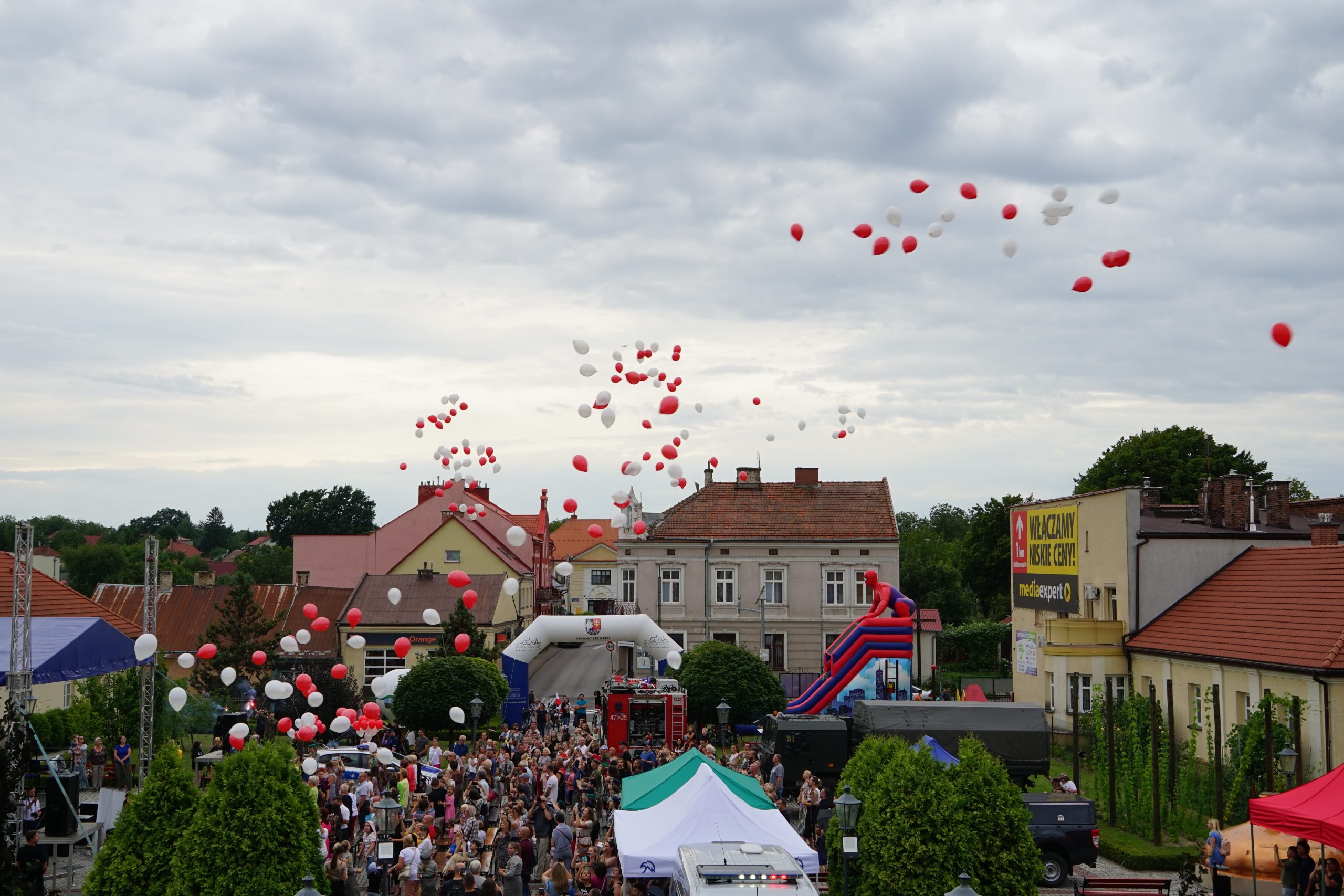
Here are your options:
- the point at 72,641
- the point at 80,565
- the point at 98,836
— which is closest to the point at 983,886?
the point at 98,836

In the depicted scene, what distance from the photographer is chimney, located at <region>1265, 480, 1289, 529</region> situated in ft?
114

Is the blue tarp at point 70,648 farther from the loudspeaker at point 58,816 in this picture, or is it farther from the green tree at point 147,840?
the green tree at point 147,840

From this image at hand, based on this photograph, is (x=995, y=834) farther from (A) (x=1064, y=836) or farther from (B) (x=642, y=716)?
(B) (x=642, y=716)

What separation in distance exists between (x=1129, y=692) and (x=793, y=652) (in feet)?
77.9

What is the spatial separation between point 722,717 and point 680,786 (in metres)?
13.9

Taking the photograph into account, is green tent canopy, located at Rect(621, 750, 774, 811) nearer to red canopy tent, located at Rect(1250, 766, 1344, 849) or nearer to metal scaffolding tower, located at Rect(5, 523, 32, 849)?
red canopy tent, located at Rect(1250, 766, 1344, 849)

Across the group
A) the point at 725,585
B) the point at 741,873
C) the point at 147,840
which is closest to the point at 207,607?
the point at 725,585

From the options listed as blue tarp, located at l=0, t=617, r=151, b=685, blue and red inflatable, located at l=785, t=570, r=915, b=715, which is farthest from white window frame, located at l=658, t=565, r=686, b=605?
blue tarp, located at l=0, t=617, r=151, b=685

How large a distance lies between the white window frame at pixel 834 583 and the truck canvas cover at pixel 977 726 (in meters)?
24.1

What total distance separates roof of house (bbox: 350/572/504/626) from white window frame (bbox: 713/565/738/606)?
10.8 meters

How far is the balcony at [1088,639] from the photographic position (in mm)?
31531

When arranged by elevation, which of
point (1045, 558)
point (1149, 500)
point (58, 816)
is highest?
point (1149, 500)

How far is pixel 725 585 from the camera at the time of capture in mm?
51688

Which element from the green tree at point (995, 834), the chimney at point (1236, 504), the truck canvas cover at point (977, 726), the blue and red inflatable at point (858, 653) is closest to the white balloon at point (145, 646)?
the green tree at point (995, 834)
